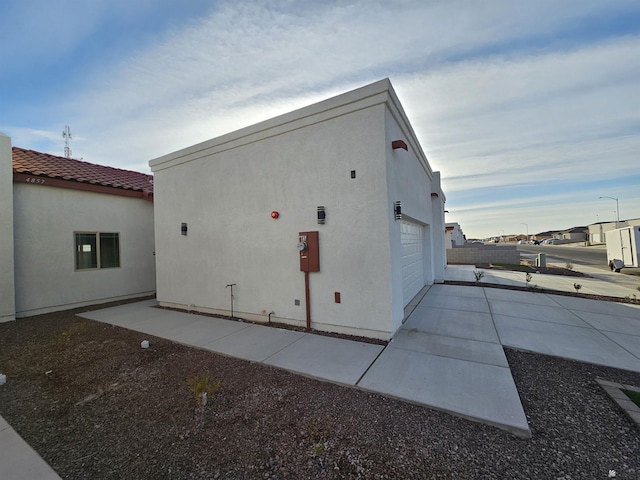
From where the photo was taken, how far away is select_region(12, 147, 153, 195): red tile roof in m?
7.01

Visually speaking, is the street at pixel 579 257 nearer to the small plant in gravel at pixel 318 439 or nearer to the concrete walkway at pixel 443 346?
the concrete walkway at pixel 443 346

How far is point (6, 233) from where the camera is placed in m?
6.15

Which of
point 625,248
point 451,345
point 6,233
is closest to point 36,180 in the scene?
point 6,233

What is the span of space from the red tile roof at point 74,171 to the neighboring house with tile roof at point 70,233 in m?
0.02

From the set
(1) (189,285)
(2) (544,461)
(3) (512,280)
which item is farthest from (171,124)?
(3) (512,280)

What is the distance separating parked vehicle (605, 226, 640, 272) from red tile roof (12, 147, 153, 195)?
883 inches

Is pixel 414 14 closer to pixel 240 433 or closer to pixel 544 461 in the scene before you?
pixel 544 461

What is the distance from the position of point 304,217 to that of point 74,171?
8172mm

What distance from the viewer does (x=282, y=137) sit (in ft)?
17.0

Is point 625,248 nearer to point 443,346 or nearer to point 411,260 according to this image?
point 411,260

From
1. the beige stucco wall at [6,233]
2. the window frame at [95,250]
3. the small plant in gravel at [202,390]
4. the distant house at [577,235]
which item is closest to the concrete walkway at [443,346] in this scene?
the small plant in gravel at [202,390]

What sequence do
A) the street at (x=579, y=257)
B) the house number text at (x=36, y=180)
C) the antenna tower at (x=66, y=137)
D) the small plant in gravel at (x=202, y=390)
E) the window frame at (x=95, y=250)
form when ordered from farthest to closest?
the street at (x=579, y=257)
the antenna tower at (x=66, y=137)
the window frame at (x=95, y=250)
the house number text at (x=36, y=180)
the small plant in gravel at (x=202, y=390)

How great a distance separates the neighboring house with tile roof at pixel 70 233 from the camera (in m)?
6.50

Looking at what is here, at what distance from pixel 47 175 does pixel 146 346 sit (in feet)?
20.6
